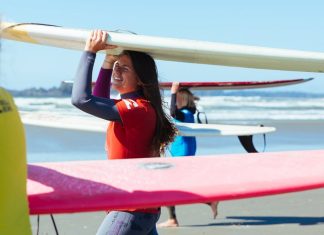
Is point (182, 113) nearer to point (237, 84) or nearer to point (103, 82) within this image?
point (237, 84)

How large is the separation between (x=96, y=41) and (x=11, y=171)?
4.03 feet

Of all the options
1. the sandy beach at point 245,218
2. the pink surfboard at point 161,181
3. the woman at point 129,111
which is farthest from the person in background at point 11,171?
the sandy beach at point 245,218

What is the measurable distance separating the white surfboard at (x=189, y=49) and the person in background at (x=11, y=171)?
133cm

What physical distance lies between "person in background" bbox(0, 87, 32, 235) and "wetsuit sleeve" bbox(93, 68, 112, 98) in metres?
1.56

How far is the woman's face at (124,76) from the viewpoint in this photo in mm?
3162

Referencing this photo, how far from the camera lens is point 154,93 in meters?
3.15

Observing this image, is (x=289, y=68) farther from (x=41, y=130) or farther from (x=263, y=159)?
(x=41, y=130)

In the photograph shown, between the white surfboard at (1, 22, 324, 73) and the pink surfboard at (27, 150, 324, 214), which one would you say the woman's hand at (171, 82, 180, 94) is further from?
the pink surfboard at (27, 150, 324, 214)

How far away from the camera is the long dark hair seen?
10.2ft

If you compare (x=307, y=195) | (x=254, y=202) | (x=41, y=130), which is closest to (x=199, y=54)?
(x=254, y=202)

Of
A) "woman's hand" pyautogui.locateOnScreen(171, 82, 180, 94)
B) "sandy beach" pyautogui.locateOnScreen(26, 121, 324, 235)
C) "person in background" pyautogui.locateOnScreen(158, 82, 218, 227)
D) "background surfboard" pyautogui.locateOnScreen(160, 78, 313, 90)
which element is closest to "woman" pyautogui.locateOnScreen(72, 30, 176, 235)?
"sandy beach" pyautogui.locateOnScreen(26, 121, 324, 235)

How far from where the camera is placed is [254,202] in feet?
25.3

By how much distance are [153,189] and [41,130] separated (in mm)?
16703

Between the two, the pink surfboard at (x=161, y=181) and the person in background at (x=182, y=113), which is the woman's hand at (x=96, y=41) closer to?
the pink surfboard at (x=161, y=181)
